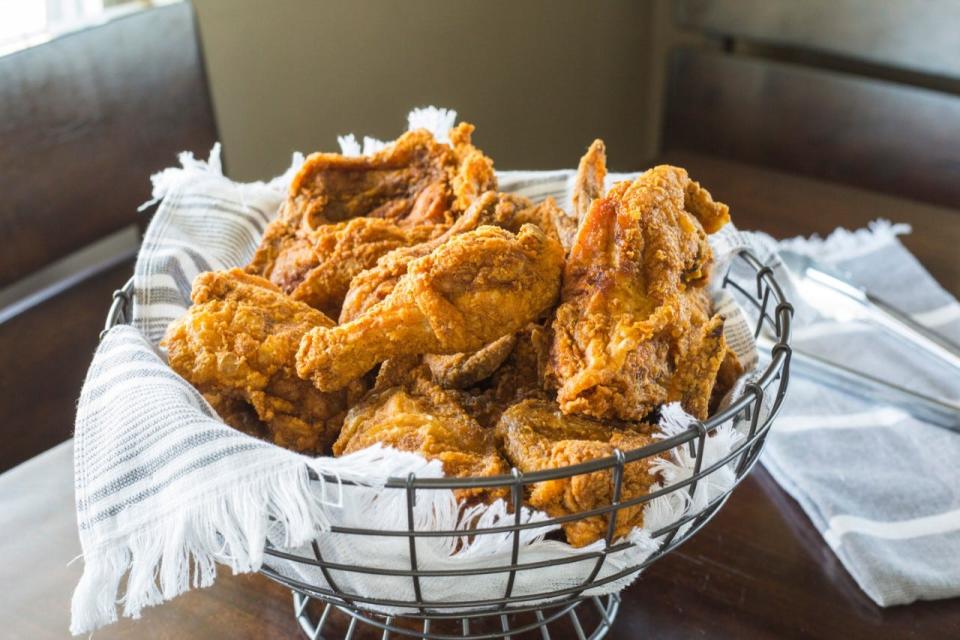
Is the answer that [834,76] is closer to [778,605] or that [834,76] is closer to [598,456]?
[778,605]

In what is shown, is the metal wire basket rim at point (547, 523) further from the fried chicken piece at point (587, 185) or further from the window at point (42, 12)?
the window at point (42, 12)

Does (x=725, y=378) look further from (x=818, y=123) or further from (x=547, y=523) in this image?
(x=818, y=123)

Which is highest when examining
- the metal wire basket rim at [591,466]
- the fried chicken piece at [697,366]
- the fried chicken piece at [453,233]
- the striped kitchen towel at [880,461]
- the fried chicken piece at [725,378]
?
the fried chicken piece at [453,233]

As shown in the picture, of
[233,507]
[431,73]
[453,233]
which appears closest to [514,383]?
[453,233]

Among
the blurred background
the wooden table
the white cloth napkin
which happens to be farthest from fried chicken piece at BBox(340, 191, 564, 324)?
the blurred background

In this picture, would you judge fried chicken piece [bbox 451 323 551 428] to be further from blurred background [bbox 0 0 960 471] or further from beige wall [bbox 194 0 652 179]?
beige wall [bbox 194 0 652 179]

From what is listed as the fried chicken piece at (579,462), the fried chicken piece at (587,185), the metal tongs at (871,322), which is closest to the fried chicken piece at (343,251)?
the fried chicken piece at (587,185)
